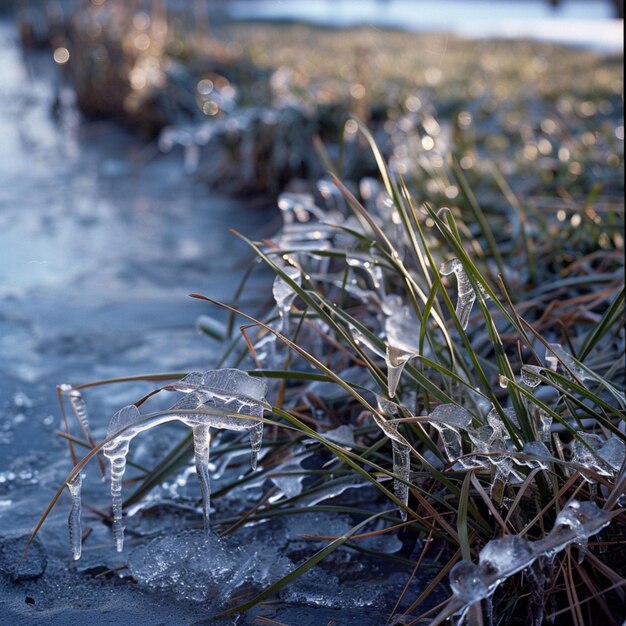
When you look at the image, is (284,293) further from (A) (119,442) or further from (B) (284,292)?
(A) (119,442)

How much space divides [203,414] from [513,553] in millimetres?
391

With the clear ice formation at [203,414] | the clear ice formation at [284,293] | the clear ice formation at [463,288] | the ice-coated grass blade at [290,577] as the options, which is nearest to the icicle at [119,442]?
the clear ice formation at [203,414]

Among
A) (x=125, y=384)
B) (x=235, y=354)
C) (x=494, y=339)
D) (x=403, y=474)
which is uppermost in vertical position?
(x=494, y=339)

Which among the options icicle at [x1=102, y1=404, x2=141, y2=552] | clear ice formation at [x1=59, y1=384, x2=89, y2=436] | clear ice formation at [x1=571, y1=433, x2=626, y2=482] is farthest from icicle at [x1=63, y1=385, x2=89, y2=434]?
clear ice formation at [x1=571, y1=433, x2=626, y2=482]

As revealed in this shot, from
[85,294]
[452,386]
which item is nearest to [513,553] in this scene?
[452,386]

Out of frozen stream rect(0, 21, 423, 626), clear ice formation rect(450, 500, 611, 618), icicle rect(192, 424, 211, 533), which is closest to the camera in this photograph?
clear ice formation rect(450, 500, 611, 618)

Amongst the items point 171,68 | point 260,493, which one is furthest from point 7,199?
point 260,493

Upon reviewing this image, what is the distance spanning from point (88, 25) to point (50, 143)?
1.19 meters

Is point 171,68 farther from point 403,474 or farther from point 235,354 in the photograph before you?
point 403,474

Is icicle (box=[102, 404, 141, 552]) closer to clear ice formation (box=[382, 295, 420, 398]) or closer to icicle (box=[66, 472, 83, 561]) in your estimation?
icicle (box=[66, 472, 83, 561])

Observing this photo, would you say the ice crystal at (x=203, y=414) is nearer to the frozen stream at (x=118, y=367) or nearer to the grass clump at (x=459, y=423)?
the grass clump at (x=459, y=423)

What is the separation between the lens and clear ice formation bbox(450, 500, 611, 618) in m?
0.90

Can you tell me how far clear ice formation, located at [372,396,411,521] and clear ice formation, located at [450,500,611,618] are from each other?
0.58 feet

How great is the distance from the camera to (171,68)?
4543 mm
